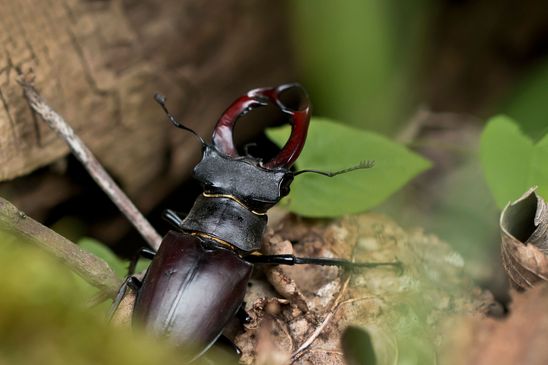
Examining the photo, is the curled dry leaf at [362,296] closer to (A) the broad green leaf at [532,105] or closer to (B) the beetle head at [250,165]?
(B) the beetle head at [250,165]

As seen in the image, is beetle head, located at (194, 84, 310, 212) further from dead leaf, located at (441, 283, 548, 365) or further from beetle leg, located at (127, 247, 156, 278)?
dead leaf, located at (441, 283, 548, 365)

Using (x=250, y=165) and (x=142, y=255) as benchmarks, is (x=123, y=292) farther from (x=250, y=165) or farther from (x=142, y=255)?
(x=250, y=165)

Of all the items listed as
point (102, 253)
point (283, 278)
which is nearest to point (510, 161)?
point (283, 278)

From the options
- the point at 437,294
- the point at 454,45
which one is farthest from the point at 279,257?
the point at 454,45

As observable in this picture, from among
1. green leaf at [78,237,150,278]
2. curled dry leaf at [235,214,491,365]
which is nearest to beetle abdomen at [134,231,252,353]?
curled dry leaf at [235,214,491,365]

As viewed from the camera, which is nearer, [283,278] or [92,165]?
[283,278]

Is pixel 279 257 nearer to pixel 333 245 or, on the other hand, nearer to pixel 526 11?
pixel 333 245

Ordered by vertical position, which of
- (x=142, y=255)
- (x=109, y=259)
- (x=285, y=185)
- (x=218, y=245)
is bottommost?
(x=109, y=259)
